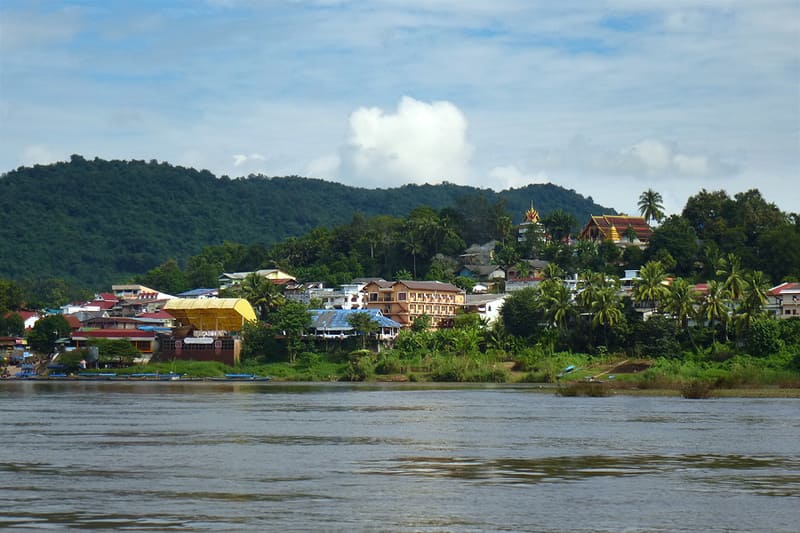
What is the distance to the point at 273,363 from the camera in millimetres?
110062

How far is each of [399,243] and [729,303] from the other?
62884 mm

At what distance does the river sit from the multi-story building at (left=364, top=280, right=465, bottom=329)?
209ft

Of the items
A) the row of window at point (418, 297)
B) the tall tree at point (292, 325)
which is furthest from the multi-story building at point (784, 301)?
the tall tree at point (292, 325)

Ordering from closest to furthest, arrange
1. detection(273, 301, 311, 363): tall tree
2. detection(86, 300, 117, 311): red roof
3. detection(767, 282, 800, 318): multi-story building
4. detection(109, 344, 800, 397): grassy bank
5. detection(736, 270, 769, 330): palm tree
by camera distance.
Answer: detection(109, 344, 800, 397): grassy bank → detection(736, 270, 769, 330): palm tree → detection(767, 282, 800, 318): multi-story building → detection(273, 301, 311, 363): tall tree → detection(86, 300, 117, 311): red roof

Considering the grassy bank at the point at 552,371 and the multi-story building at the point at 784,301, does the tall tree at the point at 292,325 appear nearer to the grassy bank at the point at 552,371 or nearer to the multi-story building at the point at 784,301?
the grassy bank at the point at 552,371

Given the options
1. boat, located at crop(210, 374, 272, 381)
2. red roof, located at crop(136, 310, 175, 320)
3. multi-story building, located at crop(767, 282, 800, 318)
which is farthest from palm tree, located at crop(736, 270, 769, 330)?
red roof, located at crop(136, 310, 175, 320)

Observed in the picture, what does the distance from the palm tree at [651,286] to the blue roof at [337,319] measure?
2546 cm

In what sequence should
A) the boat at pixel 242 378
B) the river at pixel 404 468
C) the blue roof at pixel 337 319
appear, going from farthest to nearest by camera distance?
1. the blue roof at pixel 337 319
2. the boat at pixel 242 378
3. the river at pixel 404 468

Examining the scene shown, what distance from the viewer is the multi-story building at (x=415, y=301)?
124 metres

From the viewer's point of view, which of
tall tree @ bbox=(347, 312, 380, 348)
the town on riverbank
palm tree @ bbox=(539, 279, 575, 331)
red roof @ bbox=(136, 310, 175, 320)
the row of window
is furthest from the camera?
red roof @ bbox=(136, 310, 175, 320)

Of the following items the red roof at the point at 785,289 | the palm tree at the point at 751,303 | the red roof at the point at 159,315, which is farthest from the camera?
the red roof at the point at 159,315

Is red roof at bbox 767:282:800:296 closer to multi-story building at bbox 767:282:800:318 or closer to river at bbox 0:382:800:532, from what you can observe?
multi-story building at bbox 767:282:800:318

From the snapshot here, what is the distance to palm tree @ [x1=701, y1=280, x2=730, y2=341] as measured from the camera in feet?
303

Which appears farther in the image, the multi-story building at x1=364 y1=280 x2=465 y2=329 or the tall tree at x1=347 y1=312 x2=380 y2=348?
the multi-story building at x1=364 y1=280 x2=465 y2=329
